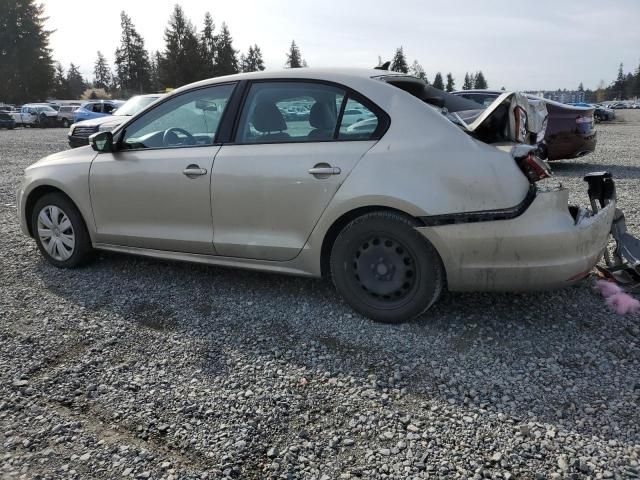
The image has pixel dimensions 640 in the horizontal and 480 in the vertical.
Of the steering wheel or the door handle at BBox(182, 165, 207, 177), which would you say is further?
the steering wheel

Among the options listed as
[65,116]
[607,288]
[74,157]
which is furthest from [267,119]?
[65,116]

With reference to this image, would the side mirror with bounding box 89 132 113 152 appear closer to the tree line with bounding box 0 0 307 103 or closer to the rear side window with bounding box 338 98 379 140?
the rear side window with bounding box 338 98 379 140

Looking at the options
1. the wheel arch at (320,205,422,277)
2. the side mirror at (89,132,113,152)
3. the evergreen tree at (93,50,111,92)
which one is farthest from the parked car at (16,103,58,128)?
the evergreen tree at (93,50,111,92)

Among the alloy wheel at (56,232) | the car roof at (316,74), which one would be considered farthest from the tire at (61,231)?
the car roof at (316,74)

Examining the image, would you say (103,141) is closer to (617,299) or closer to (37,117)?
(617,299)

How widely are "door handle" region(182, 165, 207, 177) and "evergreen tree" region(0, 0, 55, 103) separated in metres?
70.4

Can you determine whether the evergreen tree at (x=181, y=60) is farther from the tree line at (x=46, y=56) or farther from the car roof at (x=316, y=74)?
the car roof at (x=316, y=74)

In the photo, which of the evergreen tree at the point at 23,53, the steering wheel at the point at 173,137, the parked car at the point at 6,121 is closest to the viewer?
the steering wheel at the point at 173,137

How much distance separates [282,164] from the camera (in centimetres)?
353

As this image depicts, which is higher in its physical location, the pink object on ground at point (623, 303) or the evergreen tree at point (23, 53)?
the evergreen tree at point (23, 53)

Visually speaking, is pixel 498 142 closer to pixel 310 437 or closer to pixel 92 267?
pixel 310 437

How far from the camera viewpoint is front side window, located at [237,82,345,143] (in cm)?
354

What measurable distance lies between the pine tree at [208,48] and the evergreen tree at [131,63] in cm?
1126

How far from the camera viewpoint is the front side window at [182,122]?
12.9 ft
